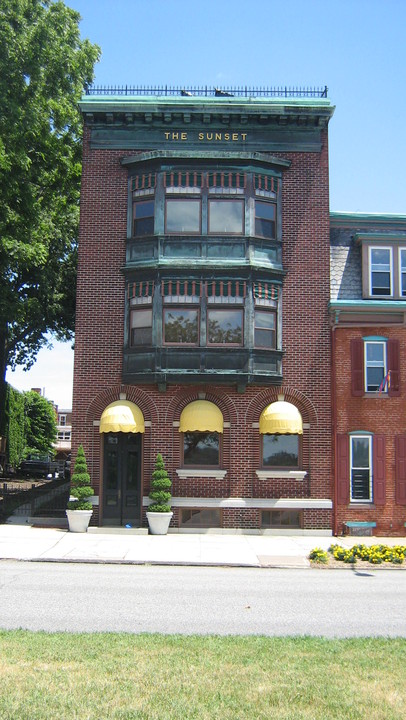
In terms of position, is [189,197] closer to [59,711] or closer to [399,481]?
[399,481]

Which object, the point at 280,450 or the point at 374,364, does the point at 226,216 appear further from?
the point at 280,450

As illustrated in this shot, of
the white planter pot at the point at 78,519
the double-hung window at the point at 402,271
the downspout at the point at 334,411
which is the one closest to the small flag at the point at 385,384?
the downspout at the point at 334,411

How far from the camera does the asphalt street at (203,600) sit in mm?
10328

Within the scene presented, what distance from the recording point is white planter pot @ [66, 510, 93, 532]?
853 inches

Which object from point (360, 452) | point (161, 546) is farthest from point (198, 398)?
point (360, 452)

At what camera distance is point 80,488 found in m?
21.8

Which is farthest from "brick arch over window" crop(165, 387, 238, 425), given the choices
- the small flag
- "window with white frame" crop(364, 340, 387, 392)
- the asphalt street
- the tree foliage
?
the tree foliage

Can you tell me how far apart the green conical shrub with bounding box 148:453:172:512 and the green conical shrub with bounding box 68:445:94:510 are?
190cm

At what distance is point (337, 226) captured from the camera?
80.1 feet

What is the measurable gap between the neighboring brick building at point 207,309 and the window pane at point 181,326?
4 centimetres

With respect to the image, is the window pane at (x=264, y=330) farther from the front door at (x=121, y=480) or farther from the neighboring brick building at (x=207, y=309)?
the front door at (x=121, y=480)

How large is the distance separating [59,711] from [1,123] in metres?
24.3

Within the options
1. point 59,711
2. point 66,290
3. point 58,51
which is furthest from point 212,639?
point 66,290

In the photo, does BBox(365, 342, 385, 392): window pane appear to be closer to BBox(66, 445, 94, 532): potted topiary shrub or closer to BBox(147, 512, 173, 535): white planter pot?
BBox(147, 512, 173, 535): white planter pot
